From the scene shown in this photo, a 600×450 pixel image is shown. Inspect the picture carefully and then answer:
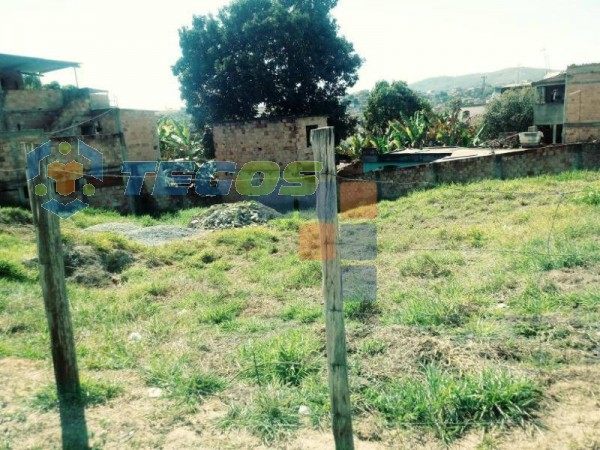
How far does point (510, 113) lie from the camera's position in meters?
27.5

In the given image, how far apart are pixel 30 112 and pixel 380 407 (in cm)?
2212

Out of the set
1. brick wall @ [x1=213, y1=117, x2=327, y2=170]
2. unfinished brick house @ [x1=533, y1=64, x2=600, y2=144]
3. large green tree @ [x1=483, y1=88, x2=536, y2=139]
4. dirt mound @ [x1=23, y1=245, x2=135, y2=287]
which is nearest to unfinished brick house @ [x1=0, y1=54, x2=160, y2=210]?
brick wall @ [x1=213, y1=117, x2=327, y2=170]

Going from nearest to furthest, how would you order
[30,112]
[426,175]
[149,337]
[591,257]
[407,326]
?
[407,326]
[149,337]
[591,257]
[426,175]
[30,112]

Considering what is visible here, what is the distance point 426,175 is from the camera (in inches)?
654

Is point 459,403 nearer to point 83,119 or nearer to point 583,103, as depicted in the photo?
point 83,119

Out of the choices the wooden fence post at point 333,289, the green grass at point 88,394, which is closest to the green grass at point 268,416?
the wooden fence post at point 333,289

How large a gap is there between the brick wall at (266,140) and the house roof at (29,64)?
8.05 m

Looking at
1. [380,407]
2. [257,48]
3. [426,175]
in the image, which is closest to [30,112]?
[257,48]

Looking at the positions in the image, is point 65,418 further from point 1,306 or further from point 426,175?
point 426,175

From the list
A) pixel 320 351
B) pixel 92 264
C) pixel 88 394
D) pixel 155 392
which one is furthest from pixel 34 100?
pixel 320 351

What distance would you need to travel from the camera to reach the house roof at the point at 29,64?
66.2 feet

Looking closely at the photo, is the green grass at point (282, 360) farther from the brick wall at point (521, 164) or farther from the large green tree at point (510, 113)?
the large green tree at point (510, 113)

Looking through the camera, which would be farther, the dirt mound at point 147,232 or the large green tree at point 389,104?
the large green tree at point 389,104

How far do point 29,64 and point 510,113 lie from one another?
2506 centimetres
